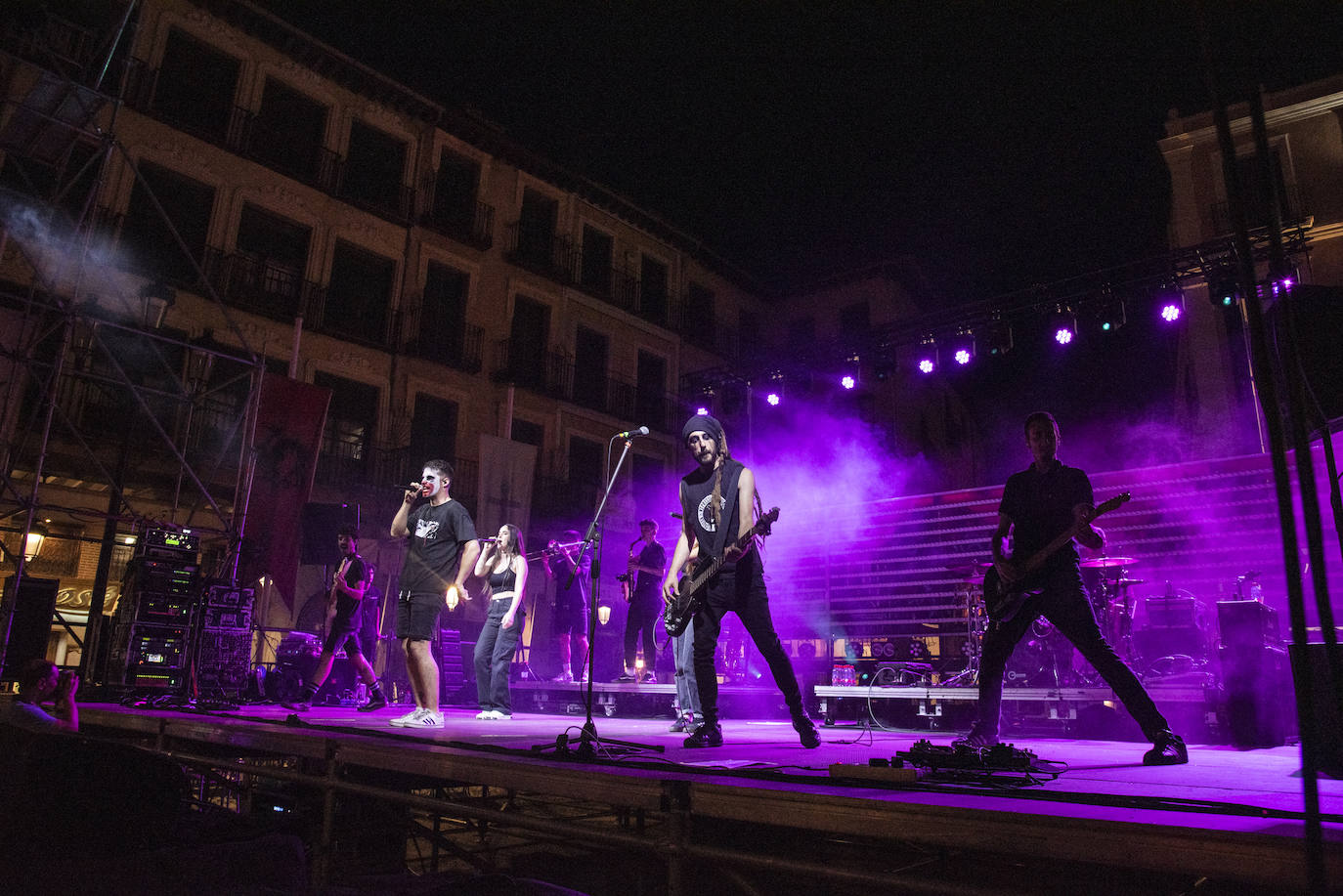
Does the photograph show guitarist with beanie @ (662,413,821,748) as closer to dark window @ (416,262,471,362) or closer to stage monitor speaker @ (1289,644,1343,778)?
stage monitor speaker @ (1289,644,1343,778)

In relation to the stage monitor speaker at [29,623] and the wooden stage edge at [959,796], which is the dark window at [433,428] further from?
the wooden stage edge at [959,796]

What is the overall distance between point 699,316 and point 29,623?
72.2 feet

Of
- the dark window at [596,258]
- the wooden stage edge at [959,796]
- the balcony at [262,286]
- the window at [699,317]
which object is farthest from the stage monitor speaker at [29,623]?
the window at [699,317]

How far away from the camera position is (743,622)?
4684mm

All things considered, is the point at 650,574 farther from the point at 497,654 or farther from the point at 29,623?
the point at 29,623

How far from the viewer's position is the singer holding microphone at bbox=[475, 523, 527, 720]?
771 centimetres

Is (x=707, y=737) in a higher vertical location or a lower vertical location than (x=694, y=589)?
lower

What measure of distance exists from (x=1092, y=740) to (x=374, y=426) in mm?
16930

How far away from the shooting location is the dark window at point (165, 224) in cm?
1614

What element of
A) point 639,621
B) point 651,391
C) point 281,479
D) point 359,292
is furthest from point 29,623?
point 651,391

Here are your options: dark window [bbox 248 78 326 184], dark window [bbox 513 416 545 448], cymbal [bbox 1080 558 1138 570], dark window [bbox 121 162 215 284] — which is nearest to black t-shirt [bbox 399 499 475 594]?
cymbal [bbox 1080 558 1138 570]

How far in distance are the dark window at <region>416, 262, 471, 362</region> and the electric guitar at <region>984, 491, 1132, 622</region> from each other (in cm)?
1832

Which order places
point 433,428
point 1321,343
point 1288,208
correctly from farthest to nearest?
point 433,428, point 1288,208, point 1321,343

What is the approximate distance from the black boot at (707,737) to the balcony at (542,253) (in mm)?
20089
